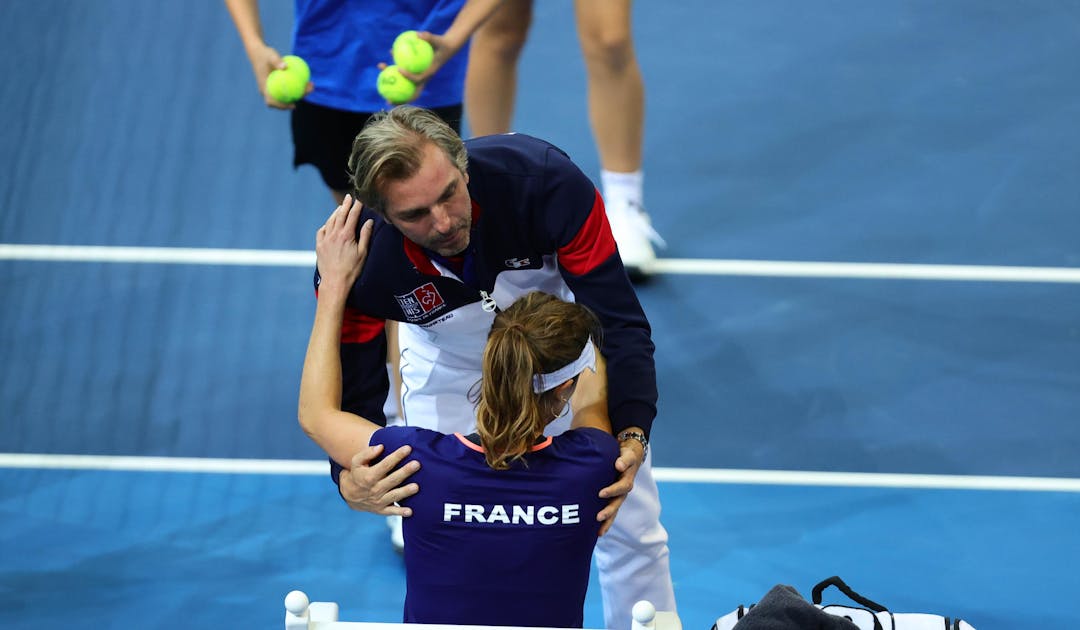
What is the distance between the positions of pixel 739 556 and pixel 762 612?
1.89 metres

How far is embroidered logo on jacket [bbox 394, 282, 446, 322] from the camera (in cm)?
322

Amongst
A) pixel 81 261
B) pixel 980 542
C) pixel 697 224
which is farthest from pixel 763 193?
pixel 81 261

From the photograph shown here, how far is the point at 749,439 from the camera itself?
4.73 m

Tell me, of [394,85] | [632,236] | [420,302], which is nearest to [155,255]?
[394,85]

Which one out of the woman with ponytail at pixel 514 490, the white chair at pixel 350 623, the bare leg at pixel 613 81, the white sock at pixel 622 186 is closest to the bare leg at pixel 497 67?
the bare leg at pixel 613 81

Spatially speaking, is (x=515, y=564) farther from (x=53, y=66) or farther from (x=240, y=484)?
(x=53, y=66)

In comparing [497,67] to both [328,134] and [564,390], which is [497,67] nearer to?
[328,134]

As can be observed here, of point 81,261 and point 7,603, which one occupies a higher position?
point 81,261

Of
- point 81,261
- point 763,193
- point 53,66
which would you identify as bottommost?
point 81,261

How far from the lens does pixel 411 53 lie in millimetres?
4102

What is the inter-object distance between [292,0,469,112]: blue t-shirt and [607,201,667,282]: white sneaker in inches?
47.7

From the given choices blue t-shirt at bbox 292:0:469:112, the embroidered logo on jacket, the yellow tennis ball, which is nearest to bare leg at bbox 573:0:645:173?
blue t-shirt at bbox 292:0:469:112

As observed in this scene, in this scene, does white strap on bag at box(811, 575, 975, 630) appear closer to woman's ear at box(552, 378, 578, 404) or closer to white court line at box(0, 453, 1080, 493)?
woman's ear at box(552, 378, 578, 404)

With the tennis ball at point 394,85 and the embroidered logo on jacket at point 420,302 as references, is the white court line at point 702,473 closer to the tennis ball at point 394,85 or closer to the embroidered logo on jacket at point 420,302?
the tennis ball at point 394,85
